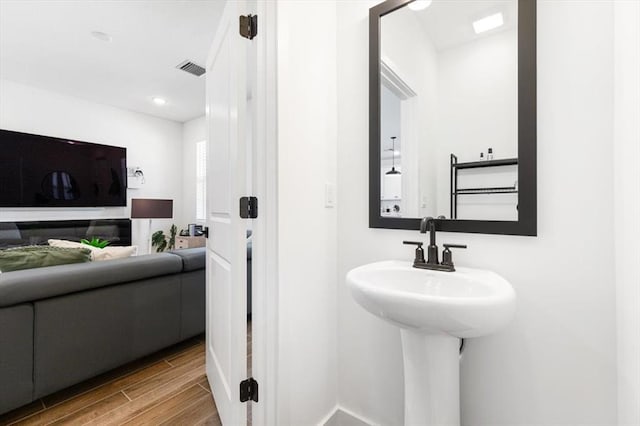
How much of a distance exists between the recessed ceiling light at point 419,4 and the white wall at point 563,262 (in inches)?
17.0

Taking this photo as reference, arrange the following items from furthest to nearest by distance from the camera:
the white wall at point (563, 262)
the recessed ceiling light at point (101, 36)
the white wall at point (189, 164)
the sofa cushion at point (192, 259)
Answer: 1. the white wall at point (189, 164)
2. the recessed ceiling light at point (101, 36)
3. the sofa cushion at point (192, 259)
4. the white wall at point (563, 262)

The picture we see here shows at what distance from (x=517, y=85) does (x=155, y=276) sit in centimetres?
219

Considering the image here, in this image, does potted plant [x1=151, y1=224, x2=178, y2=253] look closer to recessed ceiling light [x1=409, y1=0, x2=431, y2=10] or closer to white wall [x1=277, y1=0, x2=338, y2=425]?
white wall [x1=277, y1=0, x2=338, y2=425]

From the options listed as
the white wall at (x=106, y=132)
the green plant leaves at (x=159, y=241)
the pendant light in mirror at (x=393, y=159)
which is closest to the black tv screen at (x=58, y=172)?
the white wall at (x=106, y=132)

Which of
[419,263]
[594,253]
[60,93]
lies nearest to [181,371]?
[419,263]

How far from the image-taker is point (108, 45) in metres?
2.88

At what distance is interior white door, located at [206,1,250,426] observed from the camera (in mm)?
1210

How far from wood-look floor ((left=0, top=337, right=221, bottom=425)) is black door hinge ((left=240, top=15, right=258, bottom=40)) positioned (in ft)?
6.01

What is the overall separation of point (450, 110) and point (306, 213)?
743 millimetres

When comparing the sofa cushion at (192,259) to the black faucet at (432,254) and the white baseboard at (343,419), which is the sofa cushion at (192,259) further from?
the black faucet at (432,254)

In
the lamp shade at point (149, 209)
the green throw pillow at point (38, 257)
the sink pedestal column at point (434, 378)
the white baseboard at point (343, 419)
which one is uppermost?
the lamp shade at point (149, 209)

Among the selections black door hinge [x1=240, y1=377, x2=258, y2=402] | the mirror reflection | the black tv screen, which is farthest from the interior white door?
the black tv screen

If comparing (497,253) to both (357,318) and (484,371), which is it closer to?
(484,371)

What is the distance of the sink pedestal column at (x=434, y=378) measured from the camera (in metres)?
0.98
